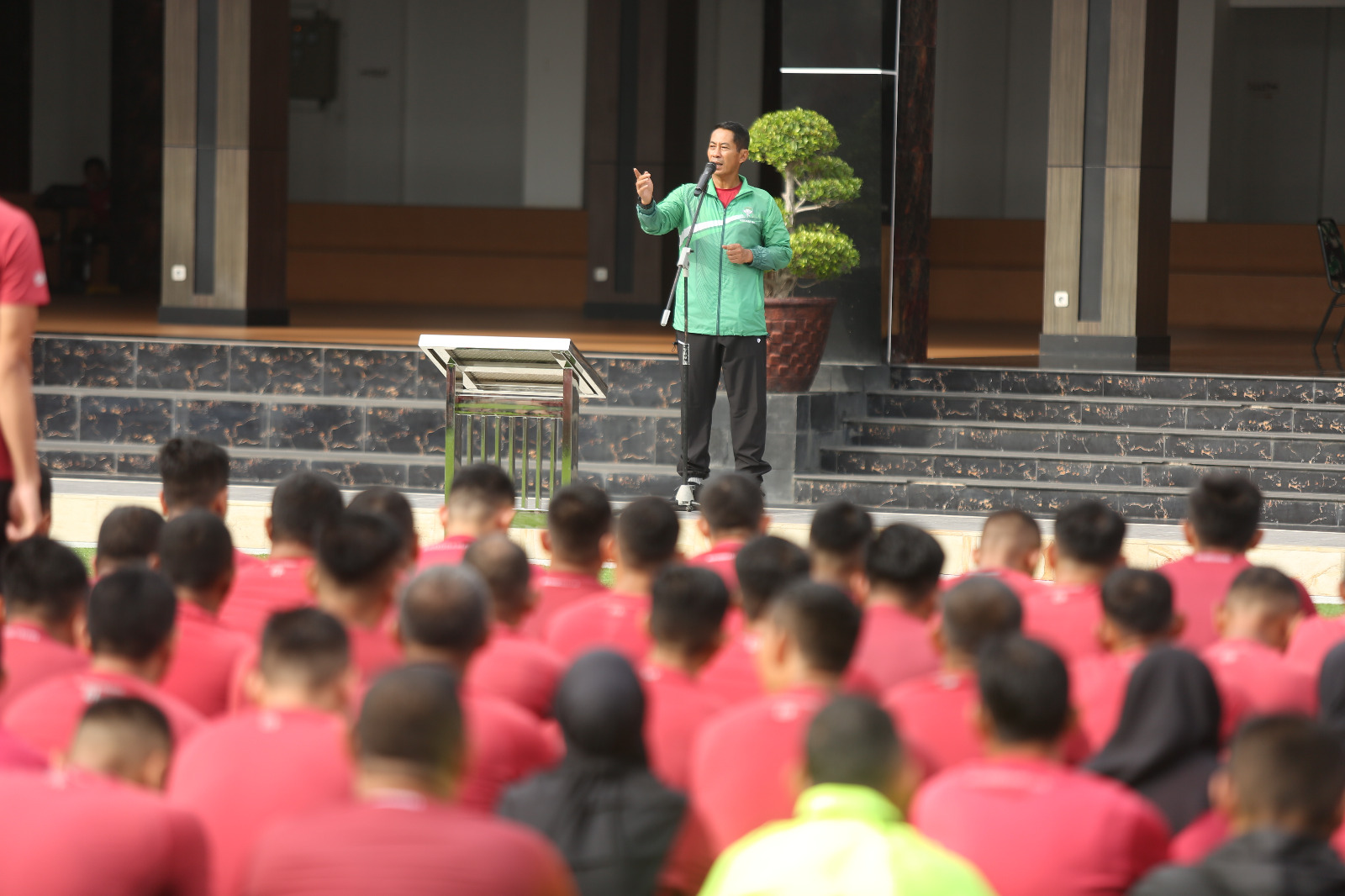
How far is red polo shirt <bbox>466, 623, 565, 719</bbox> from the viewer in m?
3.43

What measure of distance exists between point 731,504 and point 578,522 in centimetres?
56

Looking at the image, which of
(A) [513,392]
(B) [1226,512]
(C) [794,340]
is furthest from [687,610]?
(C) [794,340]

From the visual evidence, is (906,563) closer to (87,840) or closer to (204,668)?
(204,668)

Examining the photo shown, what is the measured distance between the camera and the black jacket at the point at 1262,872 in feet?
7.61

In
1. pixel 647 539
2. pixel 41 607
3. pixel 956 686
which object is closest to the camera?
pixel 956 686

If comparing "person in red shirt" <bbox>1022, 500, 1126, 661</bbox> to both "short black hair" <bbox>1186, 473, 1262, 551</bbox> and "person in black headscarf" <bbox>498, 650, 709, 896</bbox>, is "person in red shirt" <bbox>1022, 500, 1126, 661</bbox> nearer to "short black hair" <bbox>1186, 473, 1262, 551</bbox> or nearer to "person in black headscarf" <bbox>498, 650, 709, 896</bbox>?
"short black hair" <bbox>1186, 473, 1262, 551</bbox>

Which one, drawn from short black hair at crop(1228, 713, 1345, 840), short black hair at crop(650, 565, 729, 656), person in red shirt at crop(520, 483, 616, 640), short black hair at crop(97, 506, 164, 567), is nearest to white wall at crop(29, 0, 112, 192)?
short black hair at crop(97, 506, 164, 567)

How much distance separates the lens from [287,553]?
439 centimetres

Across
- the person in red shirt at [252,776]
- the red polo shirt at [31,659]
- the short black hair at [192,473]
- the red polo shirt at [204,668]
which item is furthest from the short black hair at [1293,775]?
the short black hair at [192,473]

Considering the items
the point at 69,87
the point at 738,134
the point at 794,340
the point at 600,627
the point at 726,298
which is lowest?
the point at 600,627

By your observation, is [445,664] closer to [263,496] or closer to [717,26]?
[263,496]

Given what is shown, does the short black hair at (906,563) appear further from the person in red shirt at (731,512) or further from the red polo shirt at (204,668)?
the red polo shirt at (204,668)

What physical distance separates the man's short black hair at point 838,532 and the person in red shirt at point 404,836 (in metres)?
2.13

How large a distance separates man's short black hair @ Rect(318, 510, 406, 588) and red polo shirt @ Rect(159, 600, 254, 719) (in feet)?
0.78
